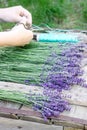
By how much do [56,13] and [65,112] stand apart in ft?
8.65

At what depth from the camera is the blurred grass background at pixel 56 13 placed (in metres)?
3.89

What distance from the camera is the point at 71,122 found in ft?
4.62

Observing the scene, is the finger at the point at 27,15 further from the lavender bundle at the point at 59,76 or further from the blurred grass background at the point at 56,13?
the blurred grass background at the point at 56,13

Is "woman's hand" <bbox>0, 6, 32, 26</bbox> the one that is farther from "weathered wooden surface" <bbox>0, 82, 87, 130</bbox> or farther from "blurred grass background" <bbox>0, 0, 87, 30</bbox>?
"blurred grass background" <bbox>0, 0, 87, 30</bbox>

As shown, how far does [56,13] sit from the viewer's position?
13.0 ft

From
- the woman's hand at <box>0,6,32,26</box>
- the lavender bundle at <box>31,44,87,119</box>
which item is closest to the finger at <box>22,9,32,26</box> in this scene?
the woman's hand at <box>0,6,32,26</box>

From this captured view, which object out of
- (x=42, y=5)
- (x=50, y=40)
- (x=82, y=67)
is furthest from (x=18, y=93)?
(x=42, y=5)

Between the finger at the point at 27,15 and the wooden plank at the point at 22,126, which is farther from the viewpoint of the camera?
the wooden plank at the point at 22,126

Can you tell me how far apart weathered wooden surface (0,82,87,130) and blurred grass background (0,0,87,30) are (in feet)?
7.53

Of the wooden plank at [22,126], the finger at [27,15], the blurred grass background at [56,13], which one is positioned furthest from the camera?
the blurred grass background at [56,13]

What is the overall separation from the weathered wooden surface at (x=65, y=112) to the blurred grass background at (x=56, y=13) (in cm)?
230

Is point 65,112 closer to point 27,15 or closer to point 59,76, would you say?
point 59,76

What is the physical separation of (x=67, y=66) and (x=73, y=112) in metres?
0.35

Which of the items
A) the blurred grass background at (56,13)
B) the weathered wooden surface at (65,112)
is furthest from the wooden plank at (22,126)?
the blurred grass background at (56,13)
